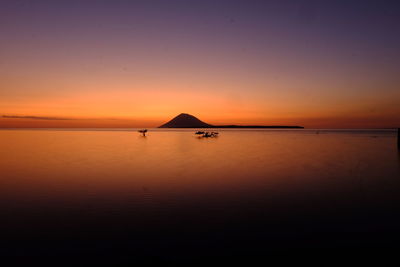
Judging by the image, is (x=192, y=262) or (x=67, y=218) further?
(x=67, y=218)

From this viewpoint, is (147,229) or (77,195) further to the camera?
(77,195)

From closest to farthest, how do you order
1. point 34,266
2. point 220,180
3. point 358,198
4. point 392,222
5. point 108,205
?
point 34,266, point 392,222, point 108,205, point 358,198, point 220,180

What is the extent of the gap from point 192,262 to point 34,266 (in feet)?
13.6

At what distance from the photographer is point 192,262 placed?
7.53 metres

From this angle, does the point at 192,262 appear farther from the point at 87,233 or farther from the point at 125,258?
the point at 87,233

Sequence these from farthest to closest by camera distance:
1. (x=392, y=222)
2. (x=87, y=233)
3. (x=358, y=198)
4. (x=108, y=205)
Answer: (x=358, y=198)
(x=108, y=205)
(x=392, y=222)
(x=87, y=233)

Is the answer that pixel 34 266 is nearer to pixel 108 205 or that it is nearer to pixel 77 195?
pixel 108 205

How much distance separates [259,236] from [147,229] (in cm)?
389

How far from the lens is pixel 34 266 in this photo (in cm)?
735

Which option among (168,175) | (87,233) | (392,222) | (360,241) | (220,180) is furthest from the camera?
(168,175)

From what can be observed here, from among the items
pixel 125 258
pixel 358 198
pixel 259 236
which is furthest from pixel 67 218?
pixel 358 198

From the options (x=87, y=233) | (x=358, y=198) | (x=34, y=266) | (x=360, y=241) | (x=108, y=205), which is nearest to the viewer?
(x=34, y=266)

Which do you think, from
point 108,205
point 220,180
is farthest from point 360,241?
point 220,180

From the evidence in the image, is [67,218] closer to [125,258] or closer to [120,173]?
[125,258]
